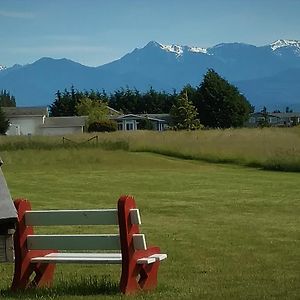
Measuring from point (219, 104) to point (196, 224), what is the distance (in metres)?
85.4

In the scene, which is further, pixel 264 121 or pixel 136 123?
pixel 264 121

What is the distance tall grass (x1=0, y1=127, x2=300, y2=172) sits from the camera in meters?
37.4

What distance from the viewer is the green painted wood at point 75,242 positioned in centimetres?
734

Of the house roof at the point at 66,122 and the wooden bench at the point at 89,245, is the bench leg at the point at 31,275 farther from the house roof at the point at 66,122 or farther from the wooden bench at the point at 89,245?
the house roof at the point at 66,122

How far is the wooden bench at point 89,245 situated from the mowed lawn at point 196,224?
0.21m

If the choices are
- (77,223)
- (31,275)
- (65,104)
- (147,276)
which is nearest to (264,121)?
(65,104)

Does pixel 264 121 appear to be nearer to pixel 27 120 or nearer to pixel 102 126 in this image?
pixel 27 120

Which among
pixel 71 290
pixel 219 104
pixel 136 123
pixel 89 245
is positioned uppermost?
pixel 219 104

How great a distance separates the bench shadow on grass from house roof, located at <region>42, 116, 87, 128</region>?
92086 mm

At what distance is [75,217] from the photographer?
24.2 feet

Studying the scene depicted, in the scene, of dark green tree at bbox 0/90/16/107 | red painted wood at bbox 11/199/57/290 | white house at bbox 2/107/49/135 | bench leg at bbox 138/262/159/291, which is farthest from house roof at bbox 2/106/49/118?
bench leg at bbox 138/262/159/291

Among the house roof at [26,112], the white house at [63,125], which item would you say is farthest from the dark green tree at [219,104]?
the house roof at [26,112]

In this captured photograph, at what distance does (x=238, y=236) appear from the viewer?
1259cm

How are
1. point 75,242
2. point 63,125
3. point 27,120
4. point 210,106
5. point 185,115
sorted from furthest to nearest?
point 27,120, point 63,125, point 210,106, point 185,115, point 75,242
